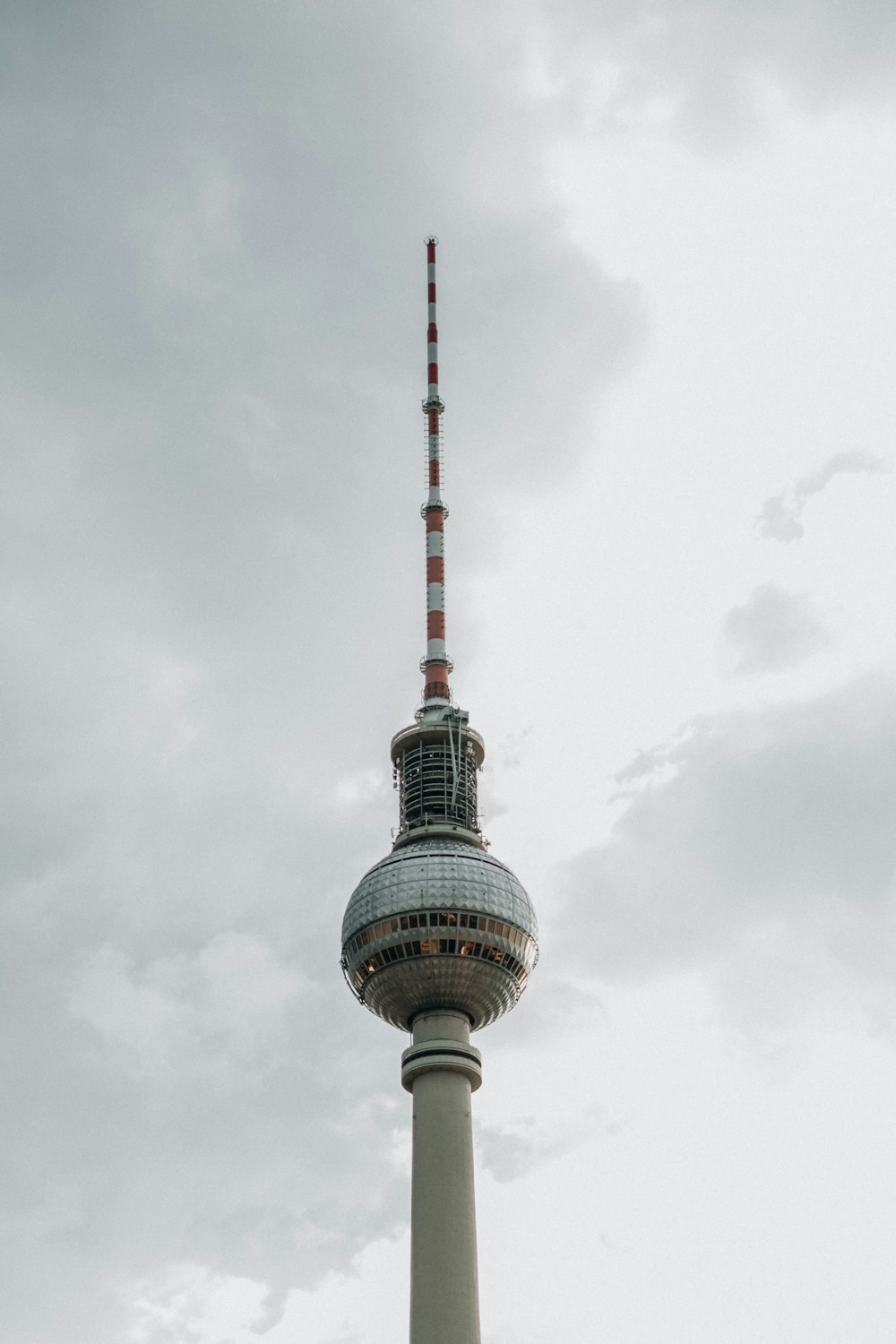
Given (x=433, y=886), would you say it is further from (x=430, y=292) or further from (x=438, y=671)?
(x=430, y=292)

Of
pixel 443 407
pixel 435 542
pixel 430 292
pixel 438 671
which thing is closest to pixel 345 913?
pixel 438 671

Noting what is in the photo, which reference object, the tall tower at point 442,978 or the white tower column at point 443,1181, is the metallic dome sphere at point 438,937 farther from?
the white tower column at point 443,1181

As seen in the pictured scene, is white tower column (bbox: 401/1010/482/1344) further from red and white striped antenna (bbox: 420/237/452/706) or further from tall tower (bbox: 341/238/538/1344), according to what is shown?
red and white striped antenna (bbox: 420/237/452/706)

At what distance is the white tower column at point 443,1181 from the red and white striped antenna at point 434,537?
3027 cm

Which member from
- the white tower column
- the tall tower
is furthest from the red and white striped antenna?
the white tower column

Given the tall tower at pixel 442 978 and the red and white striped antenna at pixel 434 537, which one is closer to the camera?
the tall tower at pixel 442 978

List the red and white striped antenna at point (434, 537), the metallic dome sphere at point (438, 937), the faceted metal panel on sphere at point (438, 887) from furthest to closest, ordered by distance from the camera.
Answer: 1. the red and white striped antenna at point (434, 537)
2. the faceted metal panel on sphere at point (438, 887)
3. the metallic dome sphere at point (438, 937)

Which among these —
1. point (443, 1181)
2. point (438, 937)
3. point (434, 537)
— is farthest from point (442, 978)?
point (434, 537)

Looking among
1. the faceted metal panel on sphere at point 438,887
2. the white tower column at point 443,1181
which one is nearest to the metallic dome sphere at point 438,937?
the faceted metal panel on sphere at point 438,887

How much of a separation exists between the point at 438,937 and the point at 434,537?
39.6 metres

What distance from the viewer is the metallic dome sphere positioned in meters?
100

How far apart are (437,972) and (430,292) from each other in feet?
218

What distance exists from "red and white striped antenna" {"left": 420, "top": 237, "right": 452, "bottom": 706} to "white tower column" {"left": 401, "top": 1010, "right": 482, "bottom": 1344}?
99.3 feet

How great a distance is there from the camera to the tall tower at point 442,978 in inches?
3585
